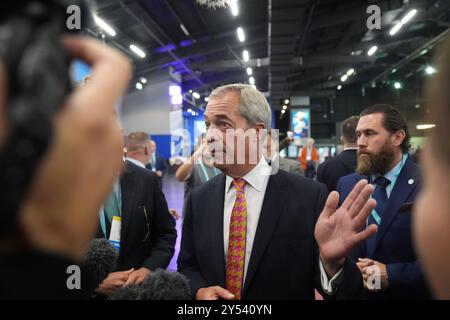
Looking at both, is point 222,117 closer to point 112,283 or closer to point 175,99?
point 112,283

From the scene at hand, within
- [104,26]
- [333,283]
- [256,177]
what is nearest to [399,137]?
[256,177]

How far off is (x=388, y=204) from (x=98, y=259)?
5.19 ft

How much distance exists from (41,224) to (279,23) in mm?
7963

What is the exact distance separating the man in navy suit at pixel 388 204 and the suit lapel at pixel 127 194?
1.27 metres

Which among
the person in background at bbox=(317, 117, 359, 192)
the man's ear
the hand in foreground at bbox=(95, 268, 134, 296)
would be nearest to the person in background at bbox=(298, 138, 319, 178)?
the person in background at bbox=(317, 117, 359, 192)

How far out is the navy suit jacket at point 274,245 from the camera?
53.2 inches

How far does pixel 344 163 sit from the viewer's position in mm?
3488

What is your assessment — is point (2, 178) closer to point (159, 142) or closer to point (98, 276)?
point (98, 276)

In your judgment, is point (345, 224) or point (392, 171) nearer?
point (345, 224)

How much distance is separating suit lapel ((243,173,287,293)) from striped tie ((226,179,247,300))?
6 centimetres

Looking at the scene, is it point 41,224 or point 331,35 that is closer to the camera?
point 41,224

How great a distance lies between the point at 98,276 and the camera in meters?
1.10
